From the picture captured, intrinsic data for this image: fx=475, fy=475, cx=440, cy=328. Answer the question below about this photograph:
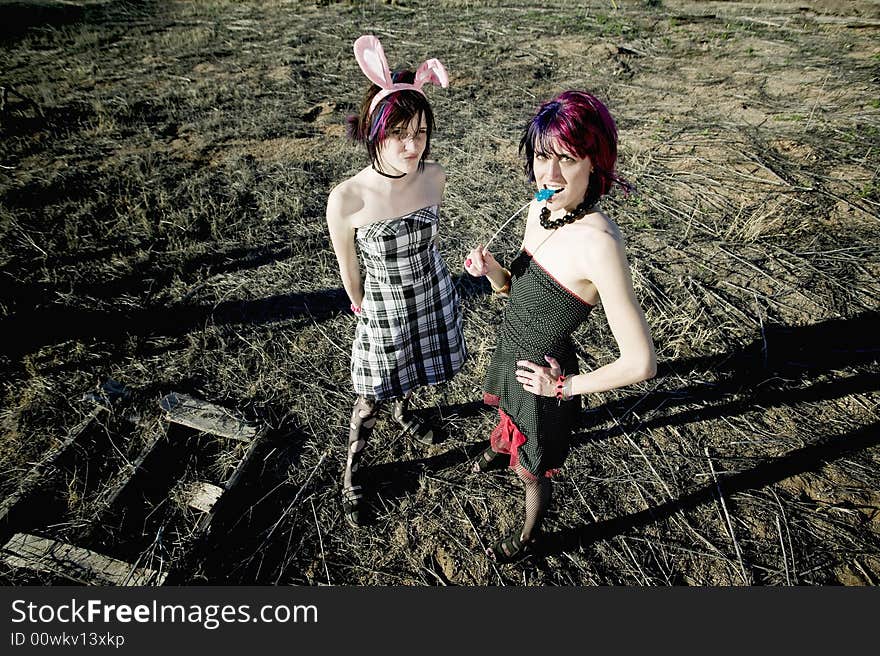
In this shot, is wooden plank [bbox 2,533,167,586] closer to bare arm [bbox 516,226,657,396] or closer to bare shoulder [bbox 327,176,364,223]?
bare shoulder [bbox 327,176,364,223]

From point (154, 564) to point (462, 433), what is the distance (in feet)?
5.72

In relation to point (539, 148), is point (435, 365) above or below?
below

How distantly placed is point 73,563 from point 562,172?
276 cm

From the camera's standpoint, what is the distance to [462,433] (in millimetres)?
2998

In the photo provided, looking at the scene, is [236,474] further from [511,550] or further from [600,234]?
[600,234]

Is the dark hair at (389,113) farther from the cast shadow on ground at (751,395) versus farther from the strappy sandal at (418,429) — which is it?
the cast shadow on ground at (751,395)

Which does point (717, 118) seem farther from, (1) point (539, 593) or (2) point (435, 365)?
(1) point (539, 593)

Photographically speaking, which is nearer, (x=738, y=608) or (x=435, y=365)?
(x=738, y=608)

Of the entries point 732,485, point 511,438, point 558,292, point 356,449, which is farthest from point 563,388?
point 732,485

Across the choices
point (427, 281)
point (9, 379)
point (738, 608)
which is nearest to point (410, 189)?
point (427, 281)

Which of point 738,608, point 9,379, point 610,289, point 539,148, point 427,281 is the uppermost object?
point 539,148

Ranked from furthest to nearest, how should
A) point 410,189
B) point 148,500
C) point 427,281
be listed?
point 148,500
point 427,281
point 410,189

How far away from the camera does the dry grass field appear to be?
2.47 metres

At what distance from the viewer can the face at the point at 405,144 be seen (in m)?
1.73
